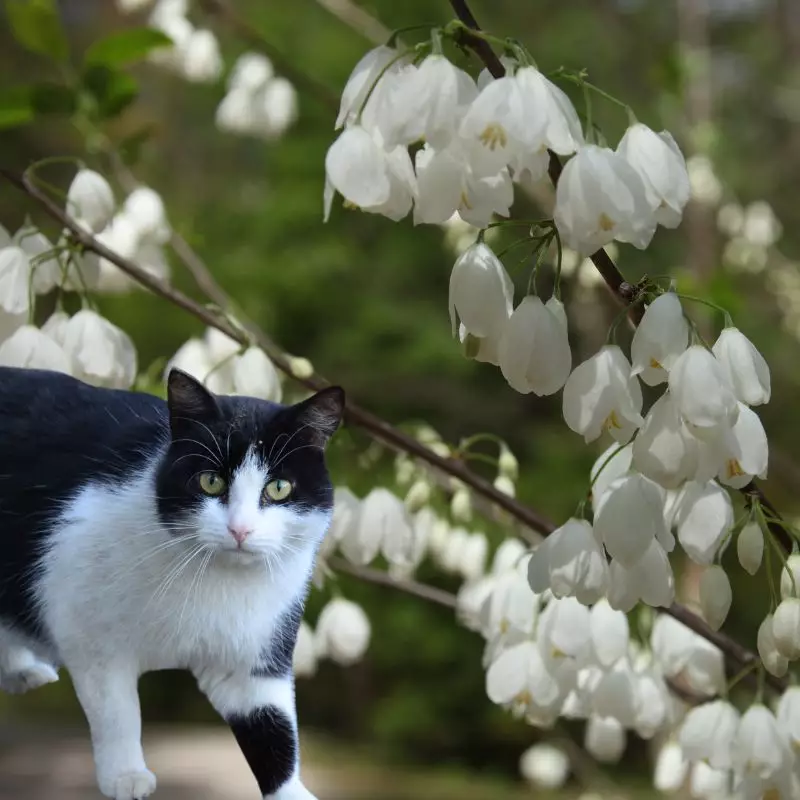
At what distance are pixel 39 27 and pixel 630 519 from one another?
28.7 inches

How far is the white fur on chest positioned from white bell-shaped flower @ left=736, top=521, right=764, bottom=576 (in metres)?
0.32

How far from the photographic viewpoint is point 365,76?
2.44 feet

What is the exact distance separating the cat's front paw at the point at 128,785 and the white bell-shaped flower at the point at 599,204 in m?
0.42

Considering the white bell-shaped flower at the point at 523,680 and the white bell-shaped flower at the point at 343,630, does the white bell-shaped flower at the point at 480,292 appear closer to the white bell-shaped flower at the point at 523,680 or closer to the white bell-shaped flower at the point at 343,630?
the white bell-shaped flower at the point at 523,680

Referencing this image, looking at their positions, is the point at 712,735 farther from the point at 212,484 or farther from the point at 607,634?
the point at 212,484

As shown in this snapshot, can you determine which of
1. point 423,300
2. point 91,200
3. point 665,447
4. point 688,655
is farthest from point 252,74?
point 423,300

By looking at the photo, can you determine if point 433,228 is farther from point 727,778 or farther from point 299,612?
point 299,612

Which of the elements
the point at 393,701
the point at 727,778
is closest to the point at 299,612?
the point at 727,778

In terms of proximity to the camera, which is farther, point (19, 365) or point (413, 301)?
point (413, 301)

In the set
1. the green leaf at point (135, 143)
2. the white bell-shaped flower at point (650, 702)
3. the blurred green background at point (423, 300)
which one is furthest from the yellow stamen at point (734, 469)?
the blurred green background at point (423, 300)

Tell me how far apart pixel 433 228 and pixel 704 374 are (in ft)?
14.0

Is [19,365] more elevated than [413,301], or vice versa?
[19,365]

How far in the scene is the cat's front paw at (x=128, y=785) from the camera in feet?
2.41

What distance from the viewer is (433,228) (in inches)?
193
